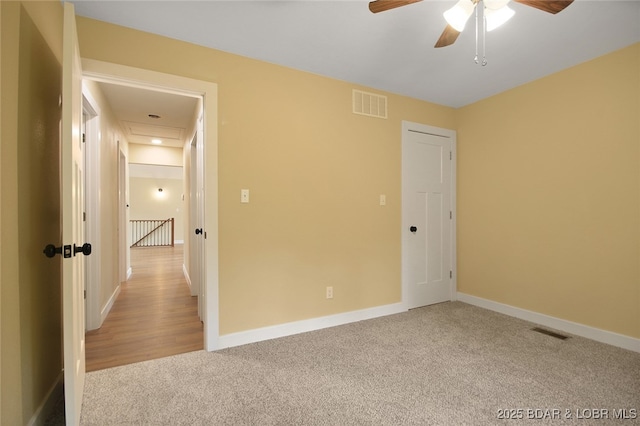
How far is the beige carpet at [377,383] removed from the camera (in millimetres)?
1656

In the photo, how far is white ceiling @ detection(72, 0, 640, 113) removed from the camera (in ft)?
6.42

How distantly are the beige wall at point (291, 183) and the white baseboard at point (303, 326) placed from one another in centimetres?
6

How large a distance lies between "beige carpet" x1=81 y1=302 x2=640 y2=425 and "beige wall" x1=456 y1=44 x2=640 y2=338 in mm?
501

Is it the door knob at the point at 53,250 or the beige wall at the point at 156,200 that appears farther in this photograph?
the beige wall at the point at 156,200

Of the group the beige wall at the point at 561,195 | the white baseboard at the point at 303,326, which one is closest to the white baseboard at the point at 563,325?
the beige wall at the point at 561,195

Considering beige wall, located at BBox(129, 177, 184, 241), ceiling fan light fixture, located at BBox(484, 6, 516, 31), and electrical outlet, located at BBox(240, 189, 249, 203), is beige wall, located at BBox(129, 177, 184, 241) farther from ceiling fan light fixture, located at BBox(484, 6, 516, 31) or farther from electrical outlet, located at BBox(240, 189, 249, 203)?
ceiling fan light fixture, located at BBox(484, 6, 516, 31)

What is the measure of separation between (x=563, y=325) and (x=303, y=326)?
2.50 m

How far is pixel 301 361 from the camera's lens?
2.25 m

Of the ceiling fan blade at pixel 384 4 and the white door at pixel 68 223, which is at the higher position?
the ceiling fan blade at pixel 384 4

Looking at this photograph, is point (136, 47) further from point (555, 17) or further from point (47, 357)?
point (555, 17)

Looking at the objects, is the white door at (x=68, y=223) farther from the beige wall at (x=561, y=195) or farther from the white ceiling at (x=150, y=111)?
the beige wall at (x=561, y=195)

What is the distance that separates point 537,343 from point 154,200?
12.3 metres

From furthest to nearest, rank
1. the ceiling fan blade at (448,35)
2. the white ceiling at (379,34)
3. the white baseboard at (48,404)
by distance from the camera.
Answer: the white ceiling at (379,34), the ceiling fan blade at (448,35), the white baseboard at (48,404)

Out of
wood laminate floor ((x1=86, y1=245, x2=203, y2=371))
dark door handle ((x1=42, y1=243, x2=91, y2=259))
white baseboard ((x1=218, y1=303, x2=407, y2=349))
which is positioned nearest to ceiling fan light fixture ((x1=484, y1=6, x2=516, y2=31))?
dark door handle ((x1=42, y1=243, x2=91, y2=259))
